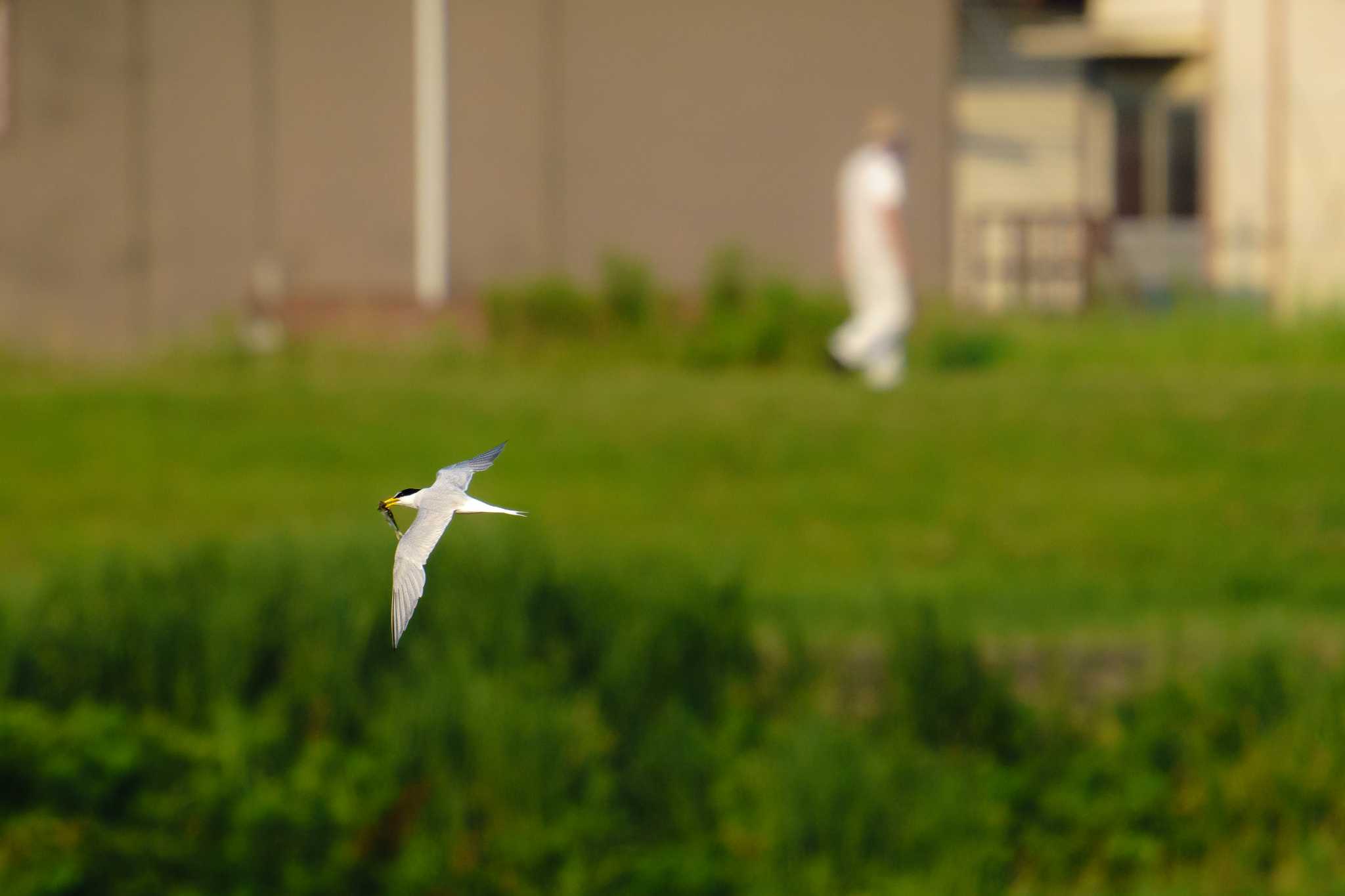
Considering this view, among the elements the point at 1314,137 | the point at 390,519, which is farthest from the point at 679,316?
the point at 390,519

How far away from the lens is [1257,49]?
1173 inches

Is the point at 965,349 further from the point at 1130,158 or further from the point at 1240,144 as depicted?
the point at 1240,144

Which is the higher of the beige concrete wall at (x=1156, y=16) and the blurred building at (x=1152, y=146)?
the beige concrete wall at (x=1156, y=16)

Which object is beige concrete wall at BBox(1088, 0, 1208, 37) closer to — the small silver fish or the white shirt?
the white shirt

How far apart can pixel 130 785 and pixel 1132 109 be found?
22192 millimetres

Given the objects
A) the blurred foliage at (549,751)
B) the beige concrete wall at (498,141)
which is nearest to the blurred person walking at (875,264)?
the beige concrete wall at (498,141)

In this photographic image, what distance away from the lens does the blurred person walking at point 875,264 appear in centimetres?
1770

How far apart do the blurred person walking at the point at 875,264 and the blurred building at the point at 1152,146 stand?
8.47 m

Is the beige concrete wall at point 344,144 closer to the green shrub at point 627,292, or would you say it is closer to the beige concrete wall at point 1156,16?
the green shrub at point 627,292

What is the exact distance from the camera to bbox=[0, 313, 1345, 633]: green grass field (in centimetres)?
1551

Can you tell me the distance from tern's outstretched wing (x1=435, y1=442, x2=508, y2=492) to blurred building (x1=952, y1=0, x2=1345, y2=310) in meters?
26.0

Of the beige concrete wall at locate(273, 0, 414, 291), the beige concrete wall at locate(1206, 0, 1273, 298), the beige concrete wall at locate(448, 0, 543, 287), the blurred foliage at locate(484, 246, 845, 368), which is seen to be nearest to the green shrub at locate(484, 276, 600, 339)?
the blurred foliage at locate(484, 246, 845, 368)

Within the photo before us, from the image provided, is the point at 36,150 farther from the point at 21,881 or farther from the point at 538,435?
the point at 21,881

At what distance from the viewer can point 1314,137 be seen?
29.8m
